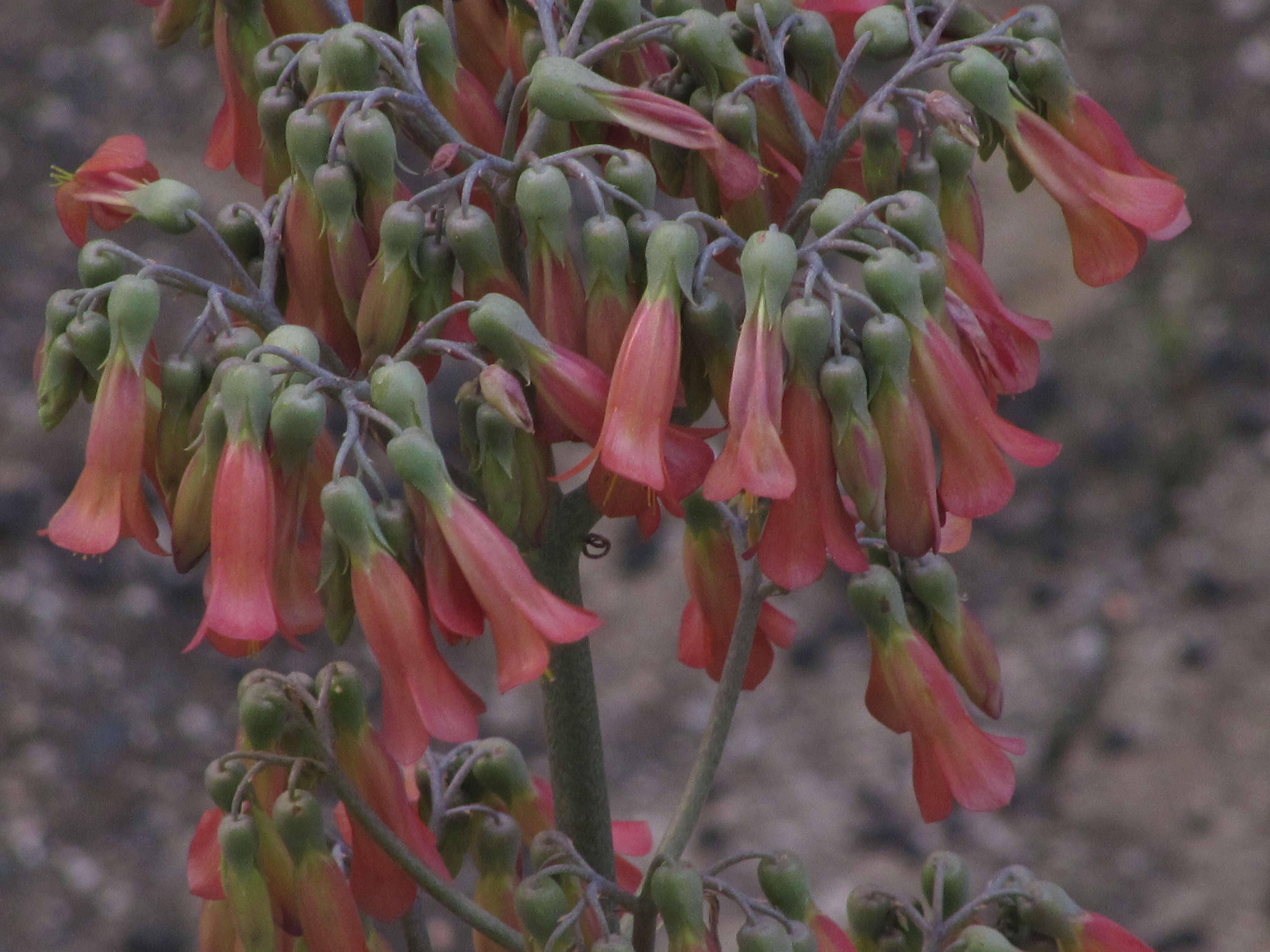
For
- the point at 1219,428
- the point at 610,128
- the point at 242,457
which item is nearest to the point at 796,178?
the point at 610,128

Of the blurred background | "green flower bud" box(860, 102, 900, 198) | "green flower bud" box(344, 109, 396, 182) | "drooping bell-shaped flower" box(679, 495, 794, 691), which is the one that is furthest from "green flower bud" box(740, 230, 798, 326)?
the blurred background

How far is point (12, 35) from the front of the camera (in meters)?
3.06

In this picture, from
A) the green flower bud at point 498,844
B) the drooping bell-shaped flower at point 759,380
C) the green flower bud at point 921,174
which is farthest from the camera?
the green flower bud at point 498,844

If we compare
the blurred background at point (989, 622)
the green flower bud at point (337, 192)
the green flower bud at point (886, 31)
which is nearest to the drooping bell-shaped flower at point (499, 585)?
the green flower bud at point (337, 192)

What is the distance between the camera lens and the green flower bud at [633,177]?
0.80 meters

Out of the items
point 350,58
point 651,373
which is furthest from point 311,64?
point 651,373

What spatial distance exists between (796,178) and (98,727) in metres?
1.91

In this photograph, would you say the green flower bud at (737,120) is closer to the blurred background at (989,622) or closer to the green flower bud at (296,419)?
the green flower bud at (296,419)

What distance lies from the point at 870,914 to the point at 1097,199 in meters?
0.52

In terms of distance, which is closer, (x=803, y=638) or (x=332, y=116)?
(x=332, y=116)

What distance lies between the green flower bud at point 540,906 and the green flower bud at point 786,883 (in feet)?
0.45

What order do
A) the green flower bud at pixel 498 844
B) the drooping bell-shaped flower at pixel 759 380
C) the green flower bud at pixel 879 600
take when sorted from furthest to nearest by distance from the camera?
the green flower bud at pixel 498 844 < the green flower bud at pixel 879 600 < the drooping bell-shaped flower at pixel 759 380

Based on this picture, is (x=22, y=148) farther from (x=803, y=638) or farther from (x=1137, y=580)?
(x=1137, y=580)

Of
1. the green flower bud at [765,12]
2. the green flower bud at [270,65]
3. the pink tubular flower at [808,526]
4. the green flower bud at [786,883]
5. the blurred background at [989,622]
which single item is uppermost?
the green flower bud at [765,12]
